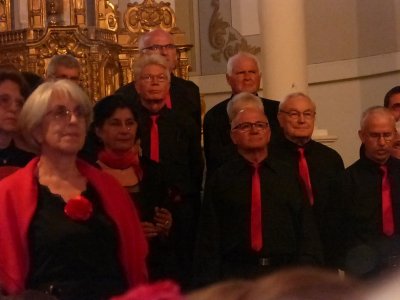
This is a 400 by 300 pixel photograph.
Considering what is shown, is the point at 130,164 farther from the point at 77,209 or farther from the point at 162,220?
the point at 77,209

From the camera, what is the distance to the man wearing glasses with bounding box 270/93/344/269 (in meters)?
4.63

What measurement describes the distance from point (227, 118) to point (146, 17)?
11.3ft

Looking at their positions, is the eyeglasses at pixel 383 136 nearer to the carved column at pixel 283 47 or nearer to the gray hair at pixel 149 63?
the gray hair at pixel 149 63

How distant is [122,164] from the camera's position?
4.06 m

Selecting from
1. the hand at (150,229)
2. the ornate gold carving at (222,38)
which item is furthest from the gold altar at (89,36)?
the hand at (150,229)

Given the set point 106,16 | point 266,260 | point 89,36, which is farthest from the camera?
point 106,16

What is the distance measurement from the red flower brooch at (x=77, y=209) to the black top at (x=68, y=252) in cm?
2

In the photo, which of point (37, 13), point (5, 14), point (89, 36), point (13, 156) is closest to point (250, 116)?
point (13, 156)

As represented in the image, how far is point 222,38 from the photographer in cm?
968

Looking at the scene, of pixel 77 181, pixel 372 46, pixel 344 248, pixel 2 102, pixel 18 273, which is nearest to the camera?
pixel 18 273

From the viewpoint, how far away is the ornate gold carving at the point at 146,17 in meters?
8.36

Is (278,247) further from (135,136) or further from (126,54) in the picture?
(126,54)

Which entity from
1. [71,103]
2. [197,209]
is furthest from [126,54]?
[71,103]

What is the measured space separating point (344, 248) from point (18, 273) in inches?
81.3
